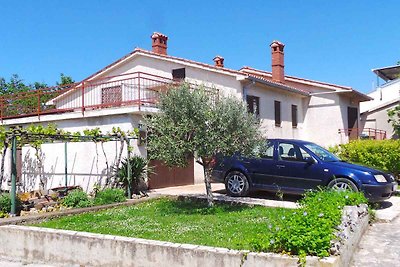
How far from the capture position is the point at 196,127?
866 centimetres

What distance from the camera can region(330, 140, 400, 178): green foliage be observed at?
13992 millimetres

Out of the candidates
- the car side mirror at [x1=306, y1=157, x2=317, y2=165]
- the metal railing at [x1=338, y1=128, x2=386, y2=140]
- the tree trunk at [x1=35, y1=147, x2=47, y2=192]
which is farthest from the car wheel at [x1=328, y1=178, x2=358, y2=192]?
the metal railing at [x1=338, y1=128, x2=386, y2=140]

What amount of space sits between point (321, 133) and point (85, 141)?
14.0 metres

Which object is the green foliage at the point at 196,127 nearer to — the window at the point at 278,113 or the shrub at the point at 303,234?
the shrub at the point at 303,234

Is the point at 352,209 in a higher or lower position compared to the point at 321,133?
lower

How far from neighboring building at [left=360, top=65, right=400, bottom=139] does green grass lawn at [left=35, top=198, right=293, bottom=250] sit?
18.2 meters

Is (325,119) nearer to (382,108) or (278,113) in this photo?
(278,113)

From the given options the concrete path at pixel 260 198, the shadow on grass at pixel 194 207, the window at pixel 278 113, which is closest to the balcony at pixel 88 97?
the concrete path at pixel 260 198

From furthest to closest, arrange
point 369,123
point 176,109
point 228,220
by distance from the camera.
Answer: point 369,123 < point 176,109 < point 228,220

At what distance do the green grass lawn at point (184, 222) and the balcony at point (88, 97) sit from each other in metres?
4.32

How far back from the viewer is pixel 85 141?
1372cm

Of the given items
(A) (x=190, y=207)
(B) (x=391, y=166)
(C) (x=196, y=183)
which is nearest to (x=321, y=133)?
(B) (x=391, y=166)

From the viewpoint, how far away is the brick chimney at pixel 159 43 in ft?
69.9

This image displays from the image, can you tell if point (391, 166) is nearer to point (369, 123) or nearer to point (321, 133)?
point (321, 133)
